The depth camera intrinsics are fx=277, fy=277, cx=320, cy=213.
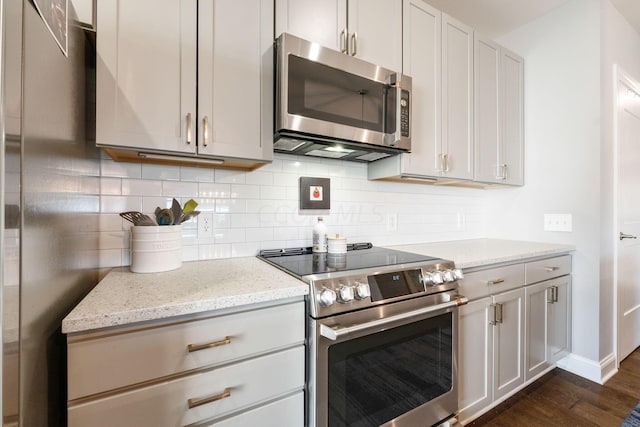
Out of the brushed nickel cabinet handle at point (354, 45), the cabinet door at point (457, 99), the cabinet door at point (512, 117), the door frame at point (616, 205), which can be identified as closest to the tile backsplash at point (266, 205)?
the cabinet door at point (457, 99)

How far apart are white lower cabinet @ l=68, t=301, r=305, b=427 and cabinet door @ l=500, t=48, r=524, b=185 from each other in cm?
220

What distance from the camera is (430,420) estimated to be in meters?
1.30

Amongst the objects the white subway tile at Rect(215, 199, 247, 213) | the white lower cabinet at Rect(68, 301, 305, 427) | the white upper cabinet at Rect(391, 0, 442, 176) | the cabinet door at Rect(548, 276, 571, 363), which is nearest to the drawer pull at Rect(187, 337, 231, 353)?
the white lower cabinet at Rect(68, 301, 305, 427)

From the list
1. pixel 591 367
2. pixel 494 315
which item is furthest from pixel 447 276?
pixel 591 367

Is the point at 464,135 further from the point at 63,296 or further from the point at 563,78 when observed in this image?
the point at 63,296

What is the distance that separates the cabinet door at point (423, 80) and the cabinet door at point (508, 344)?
0.92 meters

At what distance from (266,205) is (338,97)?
70 centimetres

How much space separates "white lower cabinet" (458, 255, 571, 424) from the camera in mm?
1510

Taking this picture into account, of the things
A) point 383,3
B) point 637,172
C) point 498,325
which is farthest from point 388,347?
point 637,172

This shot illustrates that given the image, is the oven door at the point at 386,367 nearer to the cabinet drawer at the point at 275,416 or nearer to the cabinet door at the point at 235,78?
the cabinet drawer at the point at 275,416

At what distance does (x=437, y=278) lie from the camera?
132 cm

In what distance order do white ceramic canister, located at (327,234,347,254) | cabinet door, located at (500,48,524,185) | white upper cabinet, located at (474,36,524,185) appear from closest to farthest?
white ceramic canister, located at (327,234,347,254)
white upper cabinet, located at (474,36,524,185)
cabinet door, located at (500,48,524,185)

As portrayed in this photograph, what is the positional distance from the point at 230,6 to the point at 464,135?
1661mm

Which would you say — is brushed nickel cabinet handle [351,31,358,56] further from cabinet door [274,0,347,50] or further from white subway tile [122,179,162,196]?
white subway tile [122,179,162,196]
